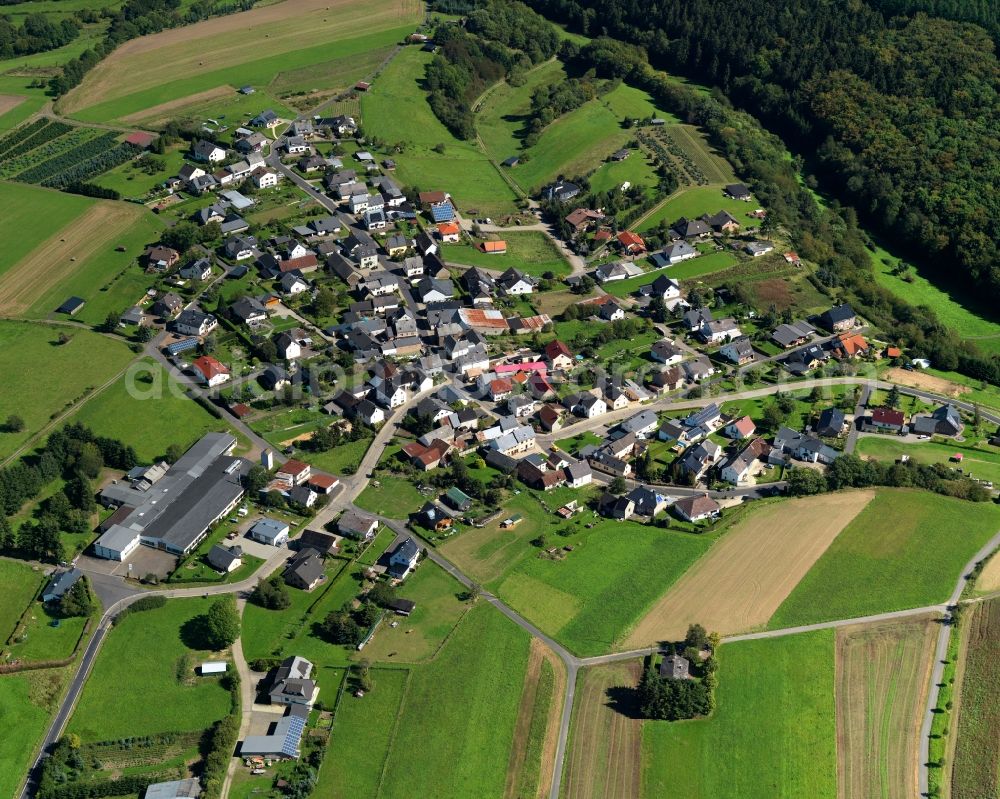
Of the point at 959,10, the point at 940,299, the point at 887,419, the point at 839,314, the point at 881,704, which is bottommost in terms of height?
the point at 940,299

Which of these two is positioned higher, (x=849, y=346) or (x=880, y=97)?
(x=880, y=97)

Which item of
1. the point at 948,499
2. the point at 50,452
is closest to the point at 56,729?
the point at 50,452

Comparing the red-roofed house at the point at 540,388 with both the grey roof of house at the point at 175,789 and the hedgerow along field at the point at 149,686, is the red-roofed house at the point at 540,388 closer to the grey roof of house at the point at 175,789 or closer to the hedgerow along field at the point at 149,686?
the hedgerow along field at the point at 149,686

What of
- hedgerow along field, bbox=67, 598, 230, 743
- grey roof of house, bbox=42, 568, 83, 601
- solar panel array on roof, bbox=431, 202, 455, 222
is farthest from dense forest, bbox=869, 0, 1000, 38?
grey roof of house, bbox=42, 568, 83, 601

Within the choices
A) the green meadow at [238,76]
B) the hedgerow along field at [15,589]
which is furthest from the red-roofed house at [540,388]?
the green meadow at [238,76]

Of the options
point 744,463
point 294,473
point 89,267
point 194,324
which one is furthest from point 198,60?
point 744,463

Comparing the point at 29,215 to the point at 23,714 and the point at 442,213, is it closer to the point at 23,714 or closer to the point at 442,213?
the point at 442,213

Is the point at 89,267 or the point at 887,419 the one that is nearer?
the point at 887,419
